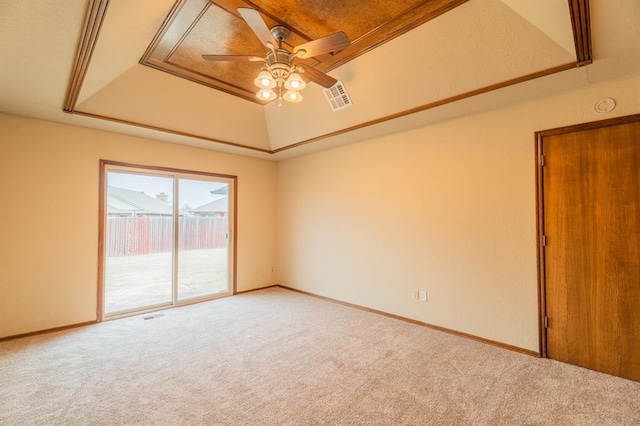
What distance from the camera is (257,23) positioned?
6.56ft

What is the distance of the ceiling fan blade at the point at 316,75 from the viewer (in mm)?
2479

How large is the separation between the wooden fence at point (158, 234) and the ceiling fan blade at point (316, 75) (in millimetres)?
3296

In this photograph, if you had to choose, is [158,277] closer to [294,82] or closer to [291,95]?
[291,95]

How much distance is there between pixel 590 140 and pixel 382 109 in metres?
2.00

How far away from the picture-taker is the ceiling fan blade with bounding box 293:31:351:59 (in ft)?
6.61

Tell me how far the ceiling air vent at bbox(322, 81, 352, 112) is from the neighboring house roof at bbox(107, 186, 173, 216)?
3011 mm

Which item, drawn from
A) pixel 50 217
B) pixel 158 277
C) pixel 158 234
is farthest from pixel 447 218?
pixel 50 217

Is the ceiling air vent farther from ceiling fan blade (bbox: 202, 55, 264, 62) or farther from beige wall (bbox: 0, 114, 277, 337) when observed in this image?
beige wall (bbox: 0, 114, 277, 337)

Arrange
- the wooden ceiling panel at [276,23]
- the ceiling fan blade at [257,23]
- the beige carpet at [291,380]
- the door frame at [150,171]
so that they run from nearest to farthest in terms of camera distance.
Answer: the ceiling fan blade at [257,23] < the beige carpet at [291,380] < the wooden ceiling panel at [276,23] < the door frame at [150,171]

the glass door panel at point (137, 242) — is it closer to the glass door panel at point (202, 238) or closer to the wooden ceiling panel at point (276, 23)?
the glass door panel at point (202, 238)

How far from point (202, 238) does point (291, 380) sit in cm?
323

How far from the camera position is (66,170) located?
3.65 metres

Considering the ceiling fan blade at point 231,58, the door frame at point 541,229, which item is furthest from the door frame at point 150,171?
the door frame at point 541,229

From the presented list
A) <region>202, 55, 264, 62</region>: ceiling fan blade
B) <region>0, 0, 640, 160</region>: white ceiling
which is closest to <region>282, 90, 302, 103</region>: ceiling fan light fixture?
<region>202, 55, 264, 62</region>: ceiling fan blade
